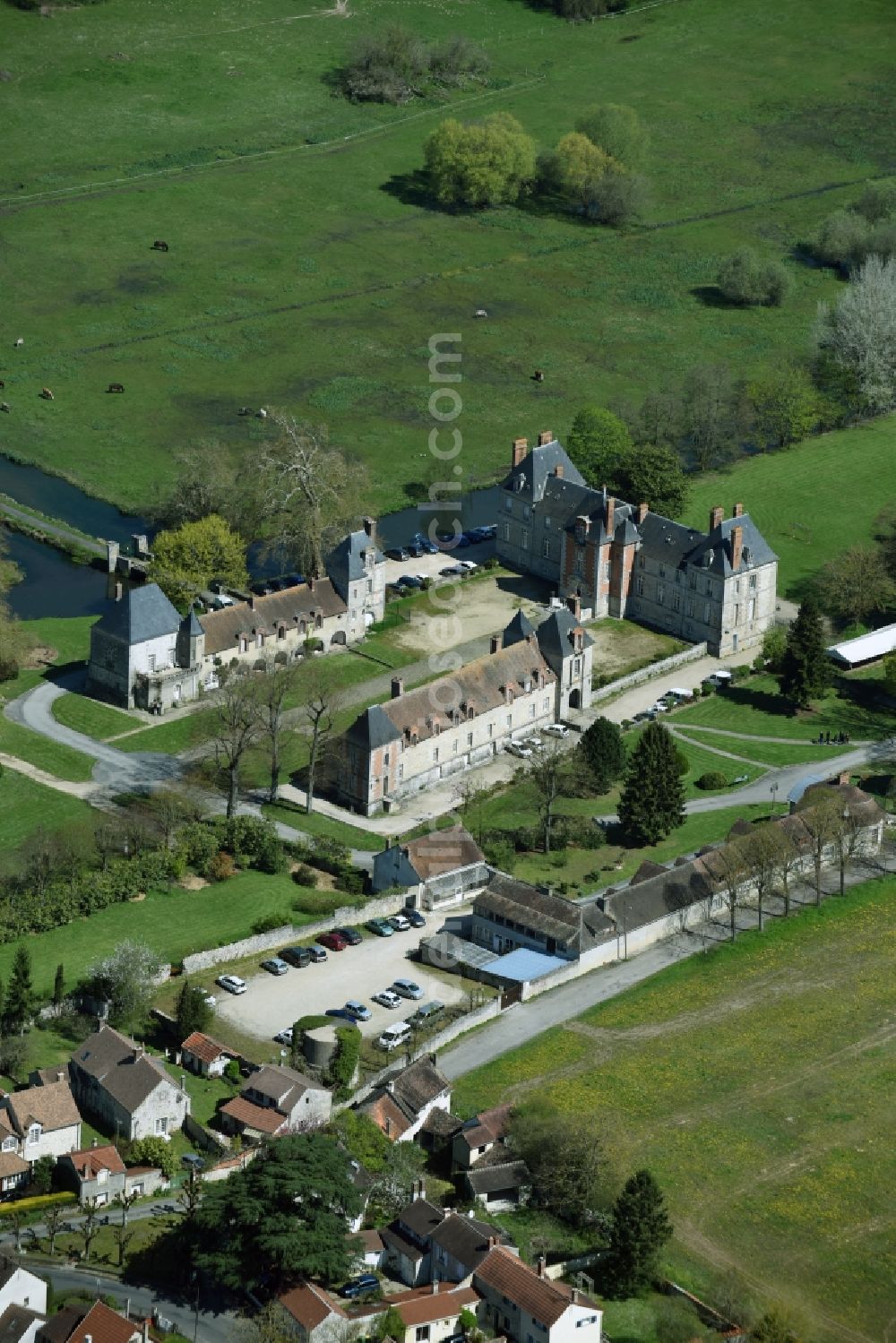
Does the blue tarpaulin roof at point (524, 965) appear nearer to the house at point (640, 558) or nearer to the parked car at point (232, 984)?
the parked car at point (232, 984)

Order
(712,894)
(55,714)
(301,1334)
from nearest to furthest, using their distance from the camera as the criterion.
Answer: (301,1334) → (712,894) → (55,714)

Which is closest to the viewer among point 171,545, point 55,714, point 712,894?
point 712,894

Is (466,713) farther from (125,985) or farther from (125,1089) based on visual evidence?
(125,1089)

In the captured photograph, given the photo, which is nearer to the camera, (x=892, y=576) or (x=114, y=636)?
(x=114, y=636)

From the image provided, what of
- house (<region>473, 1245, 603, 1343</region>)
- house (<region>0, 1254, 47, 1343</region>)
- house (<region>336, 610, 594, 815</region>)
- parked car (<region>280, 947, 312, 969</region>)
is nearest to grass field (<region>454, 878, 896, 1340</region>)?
house (<region>473, 1245, 603, 1343</region>)

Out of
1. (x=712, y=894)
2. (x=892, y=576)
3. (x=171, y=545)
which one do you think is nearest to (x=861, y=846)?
(x=712, y=894)

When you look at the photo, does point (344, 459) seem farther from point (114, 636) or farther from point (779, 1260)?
point (779, 1260)

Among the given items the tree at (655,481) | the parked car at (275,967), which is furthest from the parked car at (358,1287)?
the tree at (655,481)
